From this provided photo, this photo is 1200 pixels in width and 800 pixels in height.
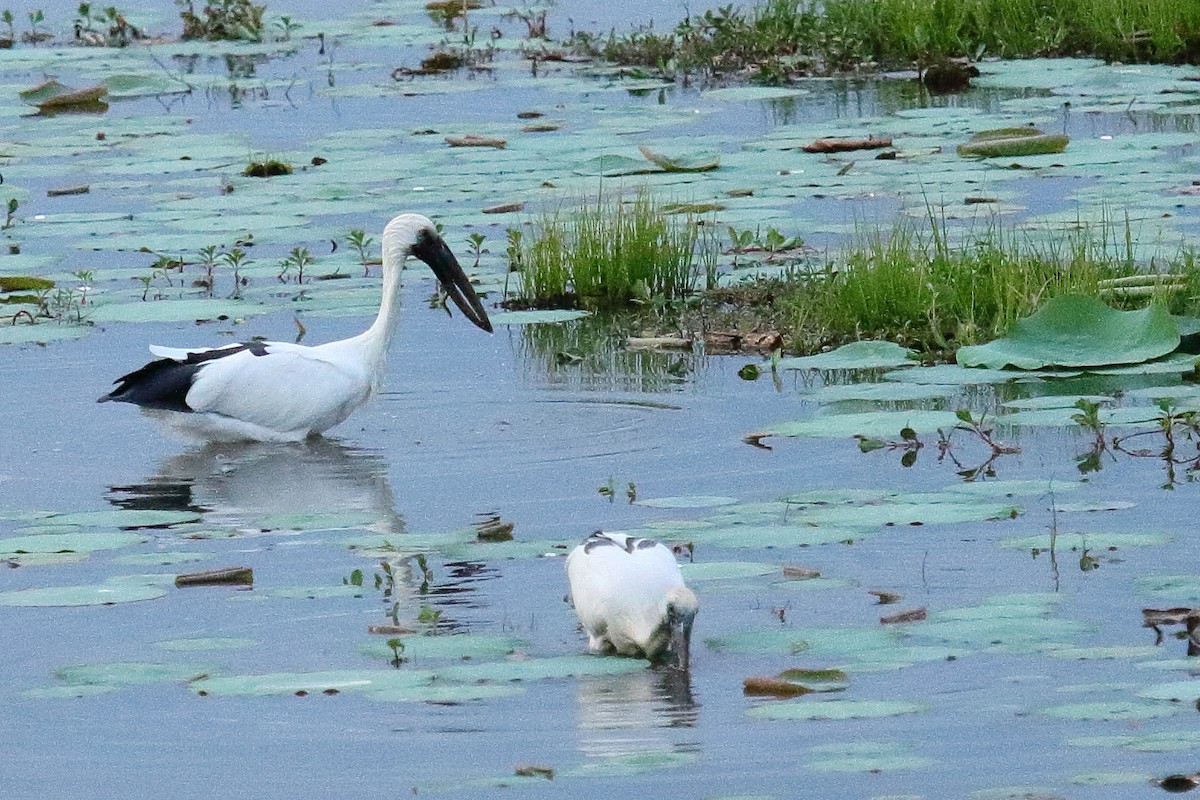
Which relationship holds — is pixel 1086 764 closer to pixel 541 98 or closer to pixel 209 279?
pixel 209 279

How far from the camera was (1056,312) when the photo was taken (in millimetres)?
8891

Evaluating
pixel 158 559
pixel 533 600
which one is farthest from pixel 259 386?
pixel 533 600

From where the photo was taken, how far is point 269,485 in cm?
830

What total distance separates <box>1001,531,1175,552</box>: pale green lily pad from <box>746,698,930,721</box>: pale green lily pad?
4.68 feet

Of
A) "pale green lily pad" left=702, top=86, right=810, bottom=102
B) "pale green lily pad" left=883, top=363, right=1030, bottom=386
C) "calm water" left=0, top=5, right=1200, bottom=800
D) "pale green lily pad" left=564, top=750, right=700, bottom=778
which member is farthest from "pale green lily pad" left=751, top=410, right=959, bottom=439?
"pale green lily pad" left=702, top=86, right=810, bottom=102

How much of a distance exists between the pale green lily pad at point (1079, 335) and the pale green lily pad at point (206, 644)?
368cm

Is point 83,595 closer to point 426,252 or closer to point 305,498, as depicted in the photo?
point 305,498

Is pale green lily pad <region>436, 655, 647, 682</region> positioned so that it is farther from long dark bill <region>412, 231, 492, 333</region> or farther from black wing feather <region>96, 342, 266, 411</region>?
long dark bill <region>412, 231, 492, 333</region>

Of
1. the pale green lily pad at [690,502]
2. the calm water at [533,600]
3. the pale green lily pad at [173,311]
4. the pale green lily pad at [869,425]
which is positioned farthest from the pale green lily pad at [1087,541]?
the pale green lily pad at [173,311]

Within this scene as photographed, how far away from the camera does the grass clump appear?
35.7ft

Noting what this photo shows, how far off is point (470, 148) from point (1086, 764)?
10542 millimetres

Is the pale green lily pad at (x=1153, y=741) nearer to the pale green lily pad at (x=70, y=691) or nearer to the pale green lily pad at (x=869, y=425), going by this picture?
the pale green lily pad at (x=70, y=691)

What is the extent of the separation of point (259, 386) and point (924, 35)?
33.3ft

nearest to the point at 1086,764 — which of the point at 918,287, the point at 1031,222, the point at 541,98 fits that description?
the point at 918,287
